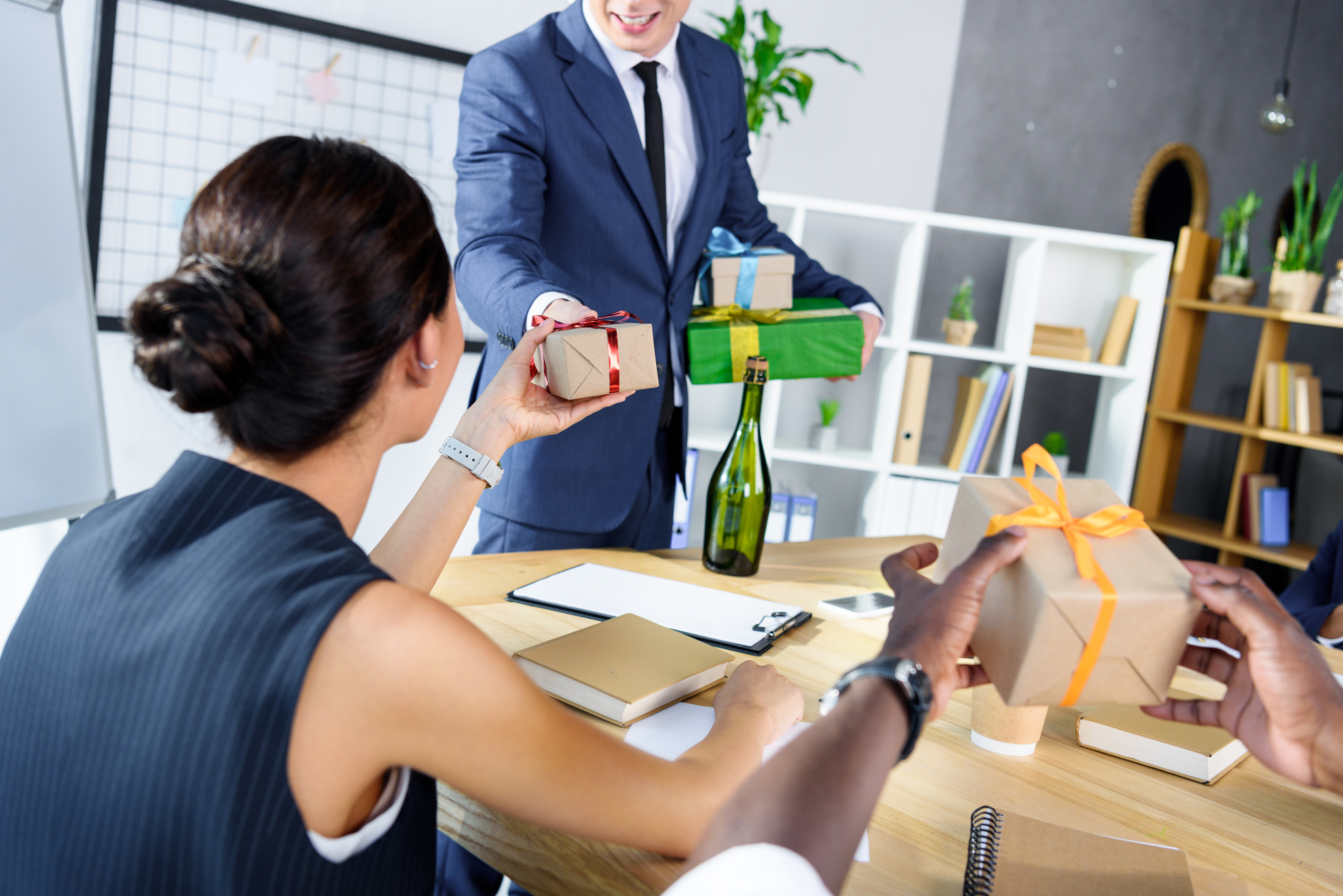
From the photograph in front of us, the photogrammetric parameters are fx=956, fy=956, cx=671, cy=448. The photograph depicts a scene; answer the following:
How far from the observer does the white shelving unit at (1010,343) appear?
3.30 m

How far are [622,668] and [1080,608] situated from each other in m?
0.49

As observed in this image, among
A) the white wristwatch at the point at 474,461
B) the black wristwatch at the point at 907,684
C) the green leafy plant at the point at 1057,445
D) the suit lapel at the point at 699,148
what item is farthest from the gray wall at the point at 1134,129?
the black wristwatch at the point at 907,684

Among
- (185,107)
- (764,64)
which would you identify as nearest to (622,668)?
(185,107)

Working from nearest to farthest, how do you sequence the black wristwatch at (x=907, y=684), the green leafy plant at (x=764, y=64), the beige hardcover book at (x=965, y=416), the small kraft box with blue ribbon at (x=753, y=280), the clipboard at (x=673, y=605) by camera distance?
1. the black wristwatch at (x=907, y=684)
2. the clipboard at (x=673, y=605)
3. the small kraft box with blue ribbon at (x=753, y=280)
4. the green leafy plant at (x=764, y=64)
5. the beige hardcover book at (x=965, y=416)

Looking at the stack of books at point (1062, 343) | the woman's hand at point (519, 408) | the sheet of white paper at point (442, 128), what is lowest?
the woman's hand at point (519, 408)

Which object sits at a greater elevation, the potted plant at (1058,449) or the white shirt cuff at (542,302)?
the white shirt cuff at (542,302)

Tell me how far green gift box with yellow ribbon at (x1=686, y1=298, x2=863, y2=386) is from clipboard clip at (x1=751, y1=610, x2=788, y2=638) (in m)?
0.53

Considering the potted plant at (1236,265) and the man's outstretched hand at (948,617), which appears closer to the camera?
the man's outstretched hand at (948,617)

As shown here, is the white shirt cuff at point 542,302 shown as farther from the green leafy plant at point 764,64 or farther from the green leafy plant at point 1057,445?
the green leafy plant at point 1057,445

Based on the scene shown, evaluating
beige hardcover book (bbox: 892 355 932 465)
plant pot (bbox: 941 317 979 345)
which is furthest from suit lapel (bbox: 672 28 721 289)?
plant pot (bbox: 941 317 979 345)

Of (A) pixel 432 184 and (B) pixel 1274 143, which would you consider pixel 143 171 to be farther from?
(B) pixel 1274 143

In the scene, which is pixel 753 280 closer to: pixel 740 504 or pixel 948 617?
pixel 740 504

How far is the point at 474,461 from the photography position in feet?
4.14

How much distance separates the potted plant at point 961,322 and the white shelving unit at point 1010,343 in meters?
0.07
